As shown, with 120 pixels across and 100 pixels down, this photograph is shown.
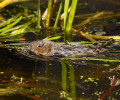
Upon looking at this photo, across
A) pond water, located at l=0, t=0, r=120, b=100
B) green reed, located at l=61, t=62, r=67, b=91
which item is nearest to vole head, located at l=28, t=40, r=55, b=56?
pond water, located at l=0, t=0, r=120, b=100

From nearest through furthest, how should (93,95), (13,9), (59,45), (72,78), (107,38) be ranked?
(93,95)
(72,78)
(59,45)
(107,38)
(13,9)

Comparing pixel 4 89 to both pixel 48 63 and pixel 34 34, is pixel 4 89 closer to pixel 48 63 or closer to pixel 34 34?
pixel 48 63

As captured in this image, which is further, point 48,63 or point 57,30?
point 57,30

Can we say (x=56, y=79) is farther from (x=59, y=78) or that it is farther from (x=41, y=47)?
(x=41, y=47)

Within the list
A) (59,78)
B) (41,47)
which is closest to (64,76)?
(59,78)

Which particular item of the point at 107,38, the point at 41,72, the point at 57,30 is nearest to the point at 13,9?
the point at 57,30

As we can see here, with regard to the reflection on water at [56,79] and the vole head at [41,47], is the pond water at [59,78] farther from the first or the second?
the vole head at [41,47]

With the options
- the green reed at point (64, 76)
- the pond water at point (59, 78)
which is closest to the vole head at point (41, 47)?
the pond water at point (59, 78)

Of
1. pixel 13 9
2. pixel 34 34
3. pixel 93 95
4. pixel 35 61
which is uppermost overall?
pixel 13 9
